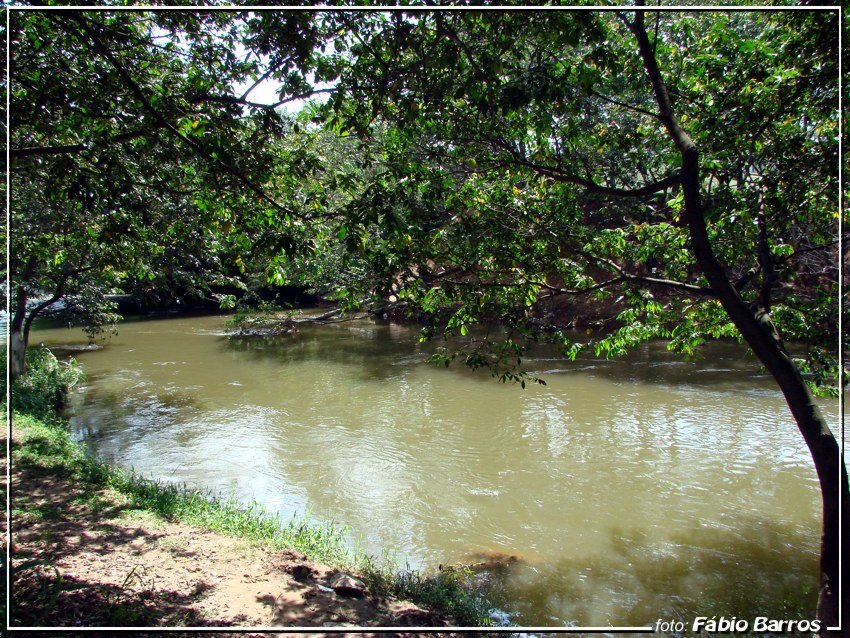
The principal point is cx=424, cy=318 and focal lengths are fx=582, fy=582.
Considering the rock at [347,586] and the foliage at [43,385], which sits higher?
the foliage at [43,385]

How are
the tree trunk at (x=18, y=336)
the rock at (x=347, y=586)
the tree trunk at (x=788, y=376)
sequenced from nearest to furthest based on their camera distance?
the tree trunk at (x=788, y=376)
the rock at (x=347, y=586)
the tree trunk at (x=18, y=336)

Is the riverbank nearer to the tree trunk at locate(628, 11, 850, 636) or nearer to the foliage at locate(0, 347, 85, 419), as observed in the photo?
the tree trunk at locate(628, 11, 850, 636)

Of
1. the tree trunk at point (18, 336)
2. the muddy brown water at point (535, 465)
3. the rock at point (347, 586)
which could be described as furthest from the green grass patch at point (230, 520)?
the tree trunk at point (18, 336)

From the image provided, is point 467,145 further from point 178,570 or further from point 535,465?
point 535,465

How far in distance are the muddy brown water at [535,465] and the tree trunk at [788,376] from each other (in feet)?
4.94

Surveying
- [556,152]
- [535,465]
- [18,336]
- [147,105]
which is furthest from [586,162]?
[18,336]

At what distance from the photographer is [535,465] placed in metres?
7.93

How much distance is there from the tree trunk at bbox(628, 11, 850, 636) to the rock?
267 centimetres

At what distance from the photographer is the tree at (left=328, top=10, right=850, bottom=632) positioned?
3.09 metres

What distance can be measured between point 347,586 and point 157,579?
115cm

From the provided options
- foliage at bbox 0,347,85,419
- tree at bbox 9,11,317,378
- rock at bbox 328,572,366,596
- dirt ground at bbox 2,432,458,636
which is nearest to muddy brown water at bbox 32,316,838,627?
foliage at bbox 0,347,85,419

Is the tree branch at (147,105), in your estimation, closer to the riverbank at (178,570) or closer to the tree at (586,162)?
the tree at (586,162)

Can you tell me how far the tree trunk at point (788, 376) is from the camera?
3.26 metres

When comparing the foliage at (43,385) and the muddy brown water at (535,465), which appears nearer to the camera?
the muddy brown water at (535,465)
